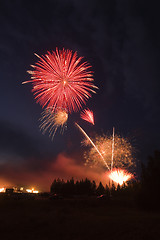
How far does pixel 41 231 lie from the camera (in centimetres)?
1280

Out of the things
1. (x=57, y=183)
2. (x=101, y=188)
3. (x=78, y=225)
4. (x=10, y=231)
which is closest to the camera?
(x=10, y=231)

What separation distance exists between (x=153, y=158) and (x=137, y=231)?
2116 centimetres

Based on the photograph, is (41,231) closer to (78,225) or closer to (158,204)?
(78,225)


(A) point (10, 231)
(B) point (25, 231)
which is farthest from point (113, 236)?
(A) point (10, 231)

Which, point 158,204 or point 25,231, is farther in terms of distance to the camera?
point 158,204

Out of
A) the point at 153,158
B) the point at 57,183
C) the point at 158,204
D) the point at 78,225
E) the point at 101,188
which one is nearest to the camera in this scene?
the point at 78,225

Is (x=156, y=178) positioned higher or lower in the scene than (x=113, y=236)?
higher

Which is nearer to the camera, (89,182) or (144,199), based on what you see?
(144,199)

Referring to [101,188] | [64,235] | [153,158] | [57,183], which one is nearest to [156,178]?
[153,158]

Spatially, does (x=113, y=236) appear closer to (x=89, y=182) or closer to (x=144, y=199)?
(x=144, y=199)

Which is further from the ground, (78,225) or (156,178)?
(156,178)

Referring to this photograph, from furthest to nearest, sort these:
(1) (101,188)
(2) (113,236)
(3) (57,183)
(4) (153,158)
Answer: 1. (3) (57,183)
2. (1) (101,188)
3. (4) (153,158)
4. (2) (113,236)

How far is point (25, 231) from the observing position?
41.7 ft

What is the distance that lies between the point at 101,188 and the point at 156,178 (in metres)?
84.2
